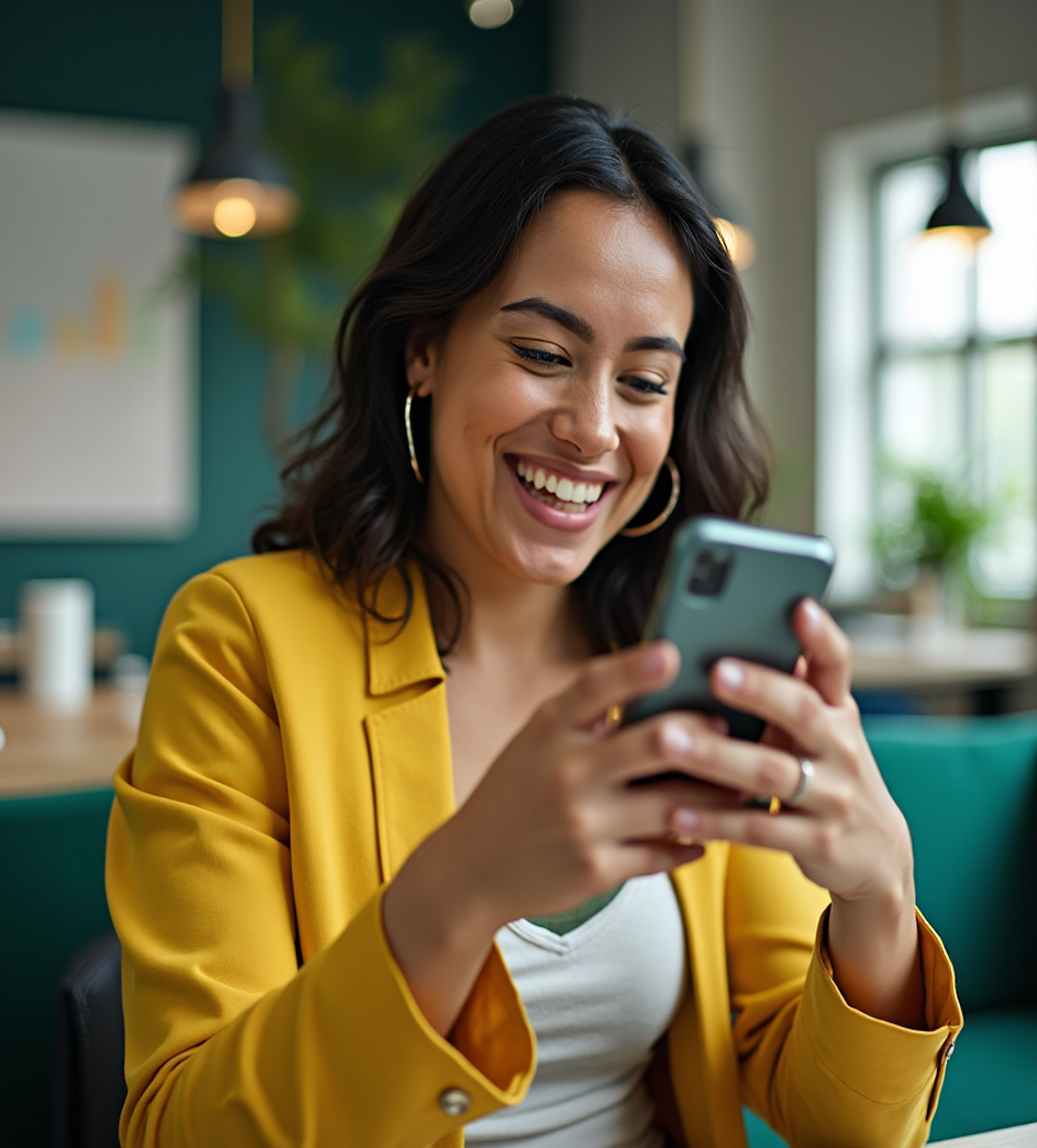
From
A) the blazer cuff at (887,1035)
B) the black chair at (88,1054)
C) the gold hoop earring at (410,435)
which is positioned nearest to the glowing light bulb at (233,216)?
the gold hoop earring at (410,435)

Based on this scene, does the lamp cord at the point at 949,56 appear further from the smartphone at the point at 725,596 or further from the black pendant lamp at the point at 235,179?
the smartphone at the point at 725,596

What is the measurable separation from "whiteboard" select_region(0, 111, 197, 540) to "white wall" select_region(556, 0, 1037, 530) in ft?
7.62

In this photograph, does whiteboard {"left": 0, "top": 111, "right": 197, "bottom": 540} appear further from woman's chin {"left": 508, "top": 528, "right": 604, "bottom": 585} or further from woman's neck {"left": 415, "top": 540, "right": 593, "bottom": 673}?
woman's chin {"left": 508, "top": 528, "right": 604, "bottom": 585}

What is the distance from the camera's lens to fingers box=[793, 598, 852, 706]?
2.07 ft

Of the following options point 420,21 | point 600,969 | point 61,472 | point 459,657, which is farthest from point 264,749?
point 420,21

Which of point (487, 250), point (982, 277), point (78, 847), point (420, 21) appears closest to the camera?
point (487, 250)

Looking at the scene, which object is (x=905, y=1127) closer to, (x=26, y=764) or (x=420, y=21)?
(x=26, y=764)

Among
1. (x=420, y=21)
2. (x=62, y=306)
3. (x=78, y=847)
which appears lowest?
(x=78, y=847)

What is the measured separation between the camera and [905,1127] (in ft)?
3.08

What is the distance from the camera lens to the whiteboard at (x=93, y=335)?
5.11m

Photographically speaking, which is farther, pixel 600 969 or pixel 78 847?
pixel 78 847

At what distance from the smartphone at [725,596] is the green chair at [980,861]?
1.11m

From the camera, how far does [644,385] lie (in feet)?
3.53

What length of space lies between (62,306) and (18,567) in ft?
3.89
